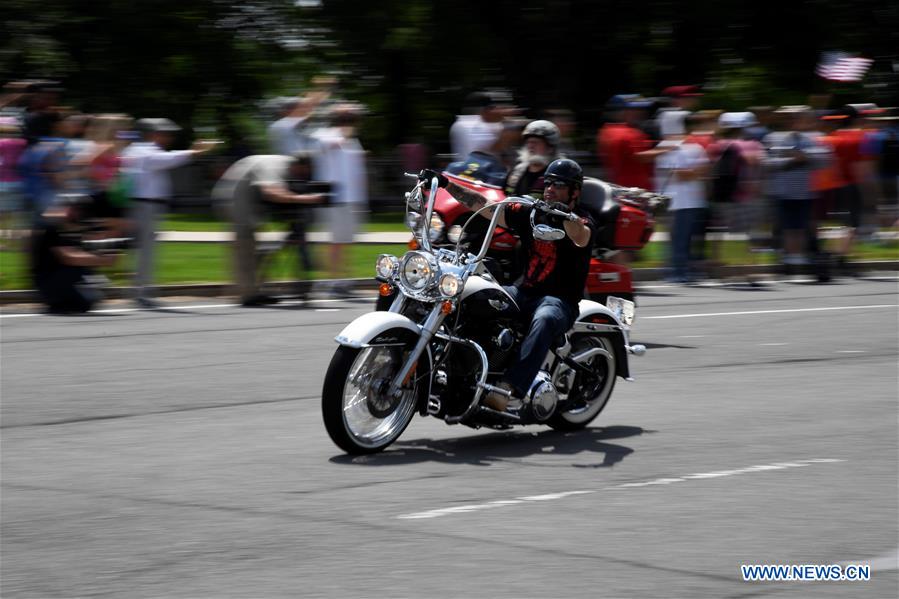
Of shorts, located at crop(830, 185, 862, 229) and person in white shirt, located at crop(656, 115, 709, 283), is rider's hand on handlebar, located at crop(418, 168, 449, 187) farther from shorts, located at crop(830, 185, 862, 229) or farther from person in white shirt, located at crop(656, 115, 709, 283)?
shorts, located at crop(830, 185, 862, 229)

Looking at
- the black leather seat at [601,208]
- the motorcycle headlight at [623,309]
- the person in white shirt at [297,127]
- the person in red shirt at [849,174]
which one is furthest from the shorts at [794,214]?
the motorcycle headlight at [623,309]

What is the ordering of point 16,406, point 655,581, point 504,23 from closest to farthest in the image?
1. point 655,581
2. point 16,406
3. point 504,23

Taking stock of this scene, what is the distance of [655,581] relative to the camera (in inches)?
214

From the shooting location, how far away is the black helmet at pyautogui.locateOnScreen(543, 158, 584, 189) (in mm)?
7805

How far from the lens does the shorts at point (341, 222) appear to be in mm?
15133

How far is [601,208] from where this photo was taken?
1088 cm

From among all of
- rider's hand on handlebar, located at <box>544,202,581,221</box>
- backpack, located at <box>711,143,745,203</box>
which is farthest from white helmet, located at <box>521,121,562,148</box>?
backpack, located at <box>711,143,745,203</box>

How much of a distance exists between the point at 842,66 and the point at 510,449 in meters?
22.6

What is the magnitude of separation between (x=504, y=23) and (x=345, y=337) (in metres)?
21.9

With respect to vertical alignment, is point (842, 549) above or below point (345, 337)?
below

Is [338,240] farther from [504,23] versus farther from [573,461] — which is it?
[504,23]

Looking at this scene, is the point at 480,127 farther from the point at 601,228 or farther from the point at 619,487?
the point at 619,487

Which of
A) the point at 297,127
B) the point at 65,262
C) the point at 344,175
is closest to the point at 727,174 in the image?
the point at 344,175

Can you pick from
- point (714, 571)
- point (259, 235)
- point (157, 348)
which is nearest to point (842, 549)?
point (714, 571)
